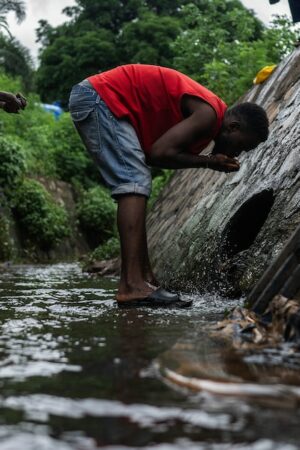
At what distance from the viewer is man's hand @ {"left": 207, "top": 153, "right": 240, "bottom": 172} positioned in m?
3.81

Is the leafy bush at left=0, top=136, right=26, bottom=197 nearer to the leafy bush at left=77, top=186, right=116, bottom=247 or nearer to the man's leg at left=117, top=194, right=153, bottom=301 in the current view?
the leafy bush at left=77, top=186, right=116, bottom=247

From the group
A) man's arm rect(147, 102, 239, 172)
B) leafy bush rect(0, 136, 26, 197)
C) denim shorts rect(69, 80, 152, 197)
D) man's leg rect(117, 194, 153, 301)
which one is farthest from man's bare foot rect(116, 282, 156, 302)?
leafy bush rect(0, 136, 26, 197)

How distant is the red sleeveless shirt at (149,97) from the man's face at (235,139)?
0.06 meters

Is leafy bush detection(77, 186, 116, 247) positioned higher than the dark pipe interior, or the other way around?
the dark pipe interior

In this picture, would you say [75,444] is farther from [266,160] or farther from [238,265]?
[266,160]

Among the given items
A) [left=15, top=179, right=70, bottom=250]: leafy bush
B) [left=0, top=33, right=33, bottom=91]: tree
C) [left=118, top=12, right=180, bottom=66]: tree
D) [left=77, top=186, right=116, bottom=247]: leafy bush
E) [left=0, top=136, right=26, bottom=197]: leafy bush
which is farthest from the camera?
[left=0, top=33, right=33, bottom=91]: tree

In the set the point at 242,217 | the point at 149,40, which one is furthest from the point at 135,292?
the point at 149,40

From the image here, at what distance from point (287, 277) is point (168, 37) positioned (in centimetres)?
2950

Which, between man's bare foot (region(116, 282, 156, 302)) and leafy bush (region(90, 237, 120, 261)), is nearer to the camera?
man's bare foot (region(116, 282, 156, 302))

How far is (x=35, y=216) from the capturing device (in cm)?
1617

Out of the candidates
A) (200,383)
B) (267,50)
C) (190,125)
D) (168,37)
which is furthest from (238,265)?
(168,37)

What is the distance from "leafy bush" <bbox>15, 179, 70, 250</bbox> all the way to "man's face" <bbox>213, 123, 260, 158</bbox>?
12.4 metres

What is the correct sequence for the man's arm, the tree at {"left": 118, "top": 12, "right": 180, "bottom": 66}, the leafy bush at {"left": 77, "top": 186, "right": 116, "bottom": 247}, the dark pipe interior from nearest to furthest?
the man's arm, the dark pipe interior, the leafy bush at {"left": 77, "top": 186, "right": 116, "bottom": 247}, the tree at {"left": 118, "top": 12, "right": 180, "bottom": 66}

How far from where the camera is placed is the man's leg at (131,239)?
3785mm
